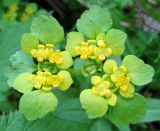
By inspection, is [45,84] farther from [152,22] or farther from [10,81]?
[152,22]

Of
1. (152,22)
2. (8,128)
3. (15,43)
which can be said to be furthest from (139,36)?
(8,128)

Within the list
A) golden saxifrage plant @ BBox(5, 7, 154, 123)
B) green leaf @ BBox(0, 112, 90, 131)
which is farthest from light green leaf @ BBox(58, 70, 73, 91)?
green leaf @ BBox(0, 112, 90, 131)

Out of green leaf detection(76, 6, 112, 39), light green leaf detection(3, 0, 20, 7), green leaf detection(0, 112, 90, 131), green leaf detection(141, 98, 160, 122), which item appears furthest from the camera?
light green leaf detection(3, 0, 20, 7)

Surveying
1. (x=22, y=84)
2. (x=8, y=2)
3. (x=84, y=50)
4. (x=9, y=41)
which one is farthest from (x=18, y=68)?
(x=8, y=2)

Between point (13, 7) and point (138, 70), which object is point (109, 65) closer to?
point (138, 70)

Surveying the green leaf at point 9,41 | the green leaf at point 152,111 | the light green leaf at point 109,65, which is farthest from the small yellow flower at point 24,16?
the light green leaf at point 109,65

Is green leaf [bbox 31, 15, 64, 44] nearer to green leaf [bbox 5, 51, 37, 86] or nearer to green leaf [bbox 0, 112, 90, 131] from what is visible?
green leaf [bbox 5, 51, 37, 86]

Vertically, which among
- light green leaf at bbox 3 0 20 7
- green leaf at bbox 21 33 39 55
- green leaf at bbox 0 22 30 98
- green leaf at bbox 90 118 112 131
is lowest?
light green leaf at bbox 3 0 20 7

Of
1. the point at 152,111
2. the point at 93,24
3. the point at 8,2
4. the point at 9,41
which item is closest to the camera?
the point at 93,24
